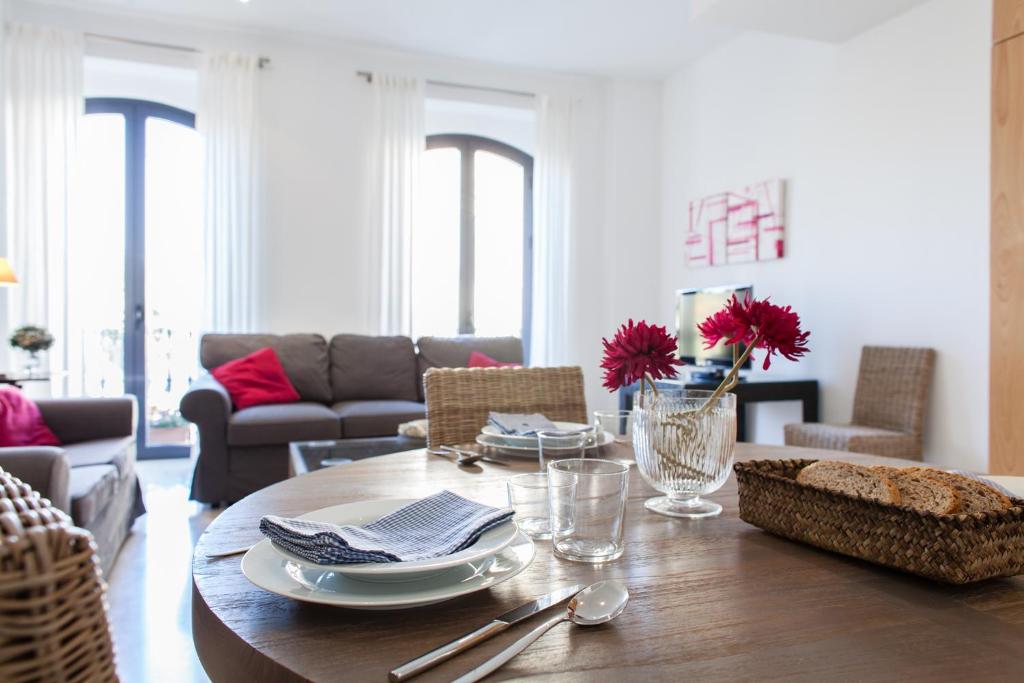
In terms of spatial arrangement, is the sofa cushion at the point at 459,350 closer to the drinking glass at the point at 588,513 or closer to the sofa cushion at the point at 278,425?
the sofa cushion at the point at 278,425

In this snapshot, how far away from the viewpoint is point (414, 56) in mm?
4969

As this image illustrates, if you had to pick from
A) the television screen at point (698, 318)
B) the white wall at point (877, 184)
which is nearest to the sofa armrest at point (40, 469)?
the television screen at point (698, 318)

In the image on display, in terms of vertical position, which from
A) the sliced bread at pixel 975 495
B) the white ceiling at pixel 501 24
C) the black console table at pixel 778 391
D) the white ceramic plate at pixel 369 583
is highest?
the white ceiling at pixel 501 24

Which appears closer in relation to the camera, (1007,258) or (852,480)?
(852,480)

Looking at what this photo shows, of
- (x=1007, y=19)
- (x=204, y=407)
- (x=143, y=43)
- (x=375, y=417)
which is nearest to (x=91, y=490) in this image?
(x=204, y=407)

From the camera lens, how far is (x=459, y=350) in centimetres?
456

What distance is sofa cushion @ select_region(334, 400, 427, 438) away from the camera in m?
3.68

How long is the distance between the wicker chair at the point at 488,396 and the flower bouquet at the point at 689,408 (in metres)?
0.68

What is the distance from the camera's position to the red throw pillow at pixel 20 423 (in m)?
2.57

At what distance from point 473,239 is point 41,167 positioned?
2950 millimetres

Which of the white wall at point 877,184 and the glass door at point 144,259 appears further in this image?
the glass door at point 144,259

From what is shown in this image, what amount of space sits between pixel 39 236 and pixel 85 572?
466 cm

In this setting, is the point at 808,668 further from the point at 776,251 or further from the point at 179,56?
the point at 179,56

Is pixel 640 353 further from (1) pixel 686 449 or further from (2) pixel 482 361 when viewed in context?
(2) pixel 482 361
